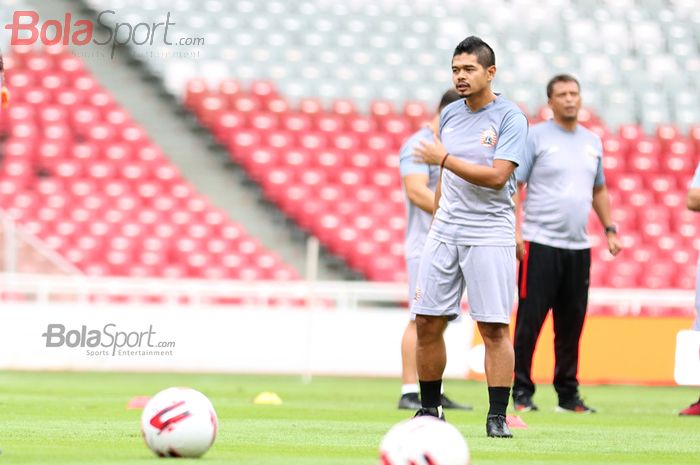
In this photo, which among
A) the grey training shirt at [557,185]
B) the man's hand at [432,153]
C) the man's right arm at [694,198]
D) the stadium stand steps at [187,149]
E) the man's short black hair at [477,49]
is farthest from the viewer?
the stadium stand steps at [187,149]

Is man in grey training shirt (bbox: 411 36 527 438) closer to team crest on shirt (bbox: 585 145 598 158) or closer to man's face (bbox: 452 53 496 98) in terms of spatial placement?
man's face (bbox: 452 53 496 98)

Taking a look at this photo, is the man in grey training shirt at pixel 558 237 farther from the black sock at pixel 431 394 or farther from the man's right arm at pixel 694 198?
the black sock at pixel 431 394

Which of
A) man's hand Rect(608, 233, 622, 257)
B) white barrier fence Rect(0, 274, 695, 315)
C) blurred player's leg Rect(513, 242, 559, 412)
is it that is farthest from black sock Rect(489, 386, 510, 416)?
white barrier fence Rect(0, 274, 695, 315)

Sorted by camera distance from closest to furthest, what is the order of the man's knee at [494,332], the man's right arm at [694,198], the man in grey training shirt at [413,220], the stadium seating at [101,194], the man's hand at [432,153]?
the man's hand at [432,153] < the man's knee at [494,332] < the man's right arm at [694,198] < the man in grey training shirt at [413,220] < the stadium seating at [101,194]

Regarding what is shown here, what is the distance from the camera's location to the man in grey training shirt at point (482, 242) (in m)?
7.20

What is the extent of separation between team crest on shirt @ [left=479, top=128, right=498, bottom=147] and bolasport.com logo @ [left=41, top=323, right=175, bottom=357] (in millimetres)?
8409

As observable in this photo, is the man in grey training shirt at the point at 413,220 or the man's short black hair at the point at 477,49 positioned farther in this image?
the man in grey training shirt at the point at 413,220

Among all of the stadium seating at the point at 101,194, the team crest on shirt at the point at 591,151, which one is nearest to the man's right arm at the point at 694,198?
the team crest on shirt at the point at 591,151

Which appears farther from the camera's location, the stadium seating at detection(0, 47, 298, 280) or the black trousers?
the stadium seating at detection(0, 47, 298, 280)

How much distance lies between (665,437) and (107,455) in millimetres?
3250

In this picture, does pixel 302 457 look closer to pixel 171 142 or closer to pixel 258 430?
pixel 258 430

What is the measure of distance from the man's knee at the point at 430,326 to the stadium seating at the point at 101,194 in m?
11.3

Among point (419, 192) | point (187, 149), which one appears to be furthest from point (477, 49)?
point (187, 149)

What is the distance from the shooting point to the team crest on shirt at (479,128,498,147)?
7.20 meters
